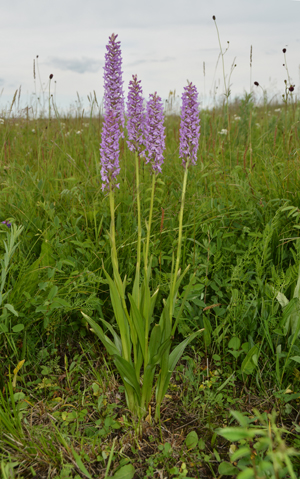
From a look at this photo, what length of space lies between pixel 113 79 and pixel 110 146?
302mm

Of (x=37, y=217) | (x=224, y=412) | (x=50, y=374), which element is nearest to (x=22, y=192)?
(x=37, y=217)

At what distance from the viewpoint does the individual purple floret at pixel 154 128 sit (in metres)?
1.51

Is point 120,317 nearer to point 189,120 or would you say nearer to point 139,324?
point 139,324

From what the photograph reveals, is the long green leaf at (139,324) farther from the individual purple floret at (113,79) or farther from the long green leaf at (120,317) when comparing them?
the individual purple floret at (113,79)

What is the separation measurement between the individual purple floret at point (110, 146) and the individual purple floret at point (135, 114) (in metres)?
0.07

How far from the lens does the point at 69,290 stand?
1943mm

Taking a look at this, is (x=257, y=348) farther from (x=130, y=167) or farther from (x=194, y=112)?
(x=130, y=167)

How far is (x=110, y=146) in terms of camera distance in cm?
156

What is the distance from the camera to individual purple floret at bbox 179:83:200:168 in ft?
5.11

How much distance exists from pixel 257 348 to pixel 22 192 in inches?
82.8

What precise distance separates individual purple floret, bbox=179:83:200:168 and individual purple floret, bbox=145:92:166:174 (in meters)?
0.12

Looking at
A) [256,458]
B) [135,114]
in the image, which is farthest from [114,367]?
[135,114]

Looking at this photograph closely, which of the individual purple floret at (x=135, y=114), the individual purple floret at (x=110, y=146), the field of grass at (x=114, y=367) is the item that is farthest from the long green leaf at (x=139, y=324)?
the individual purple floret at (x=135, y=114)

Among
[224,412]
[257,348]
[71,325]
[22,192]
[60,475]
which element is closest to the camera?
[60,475]
